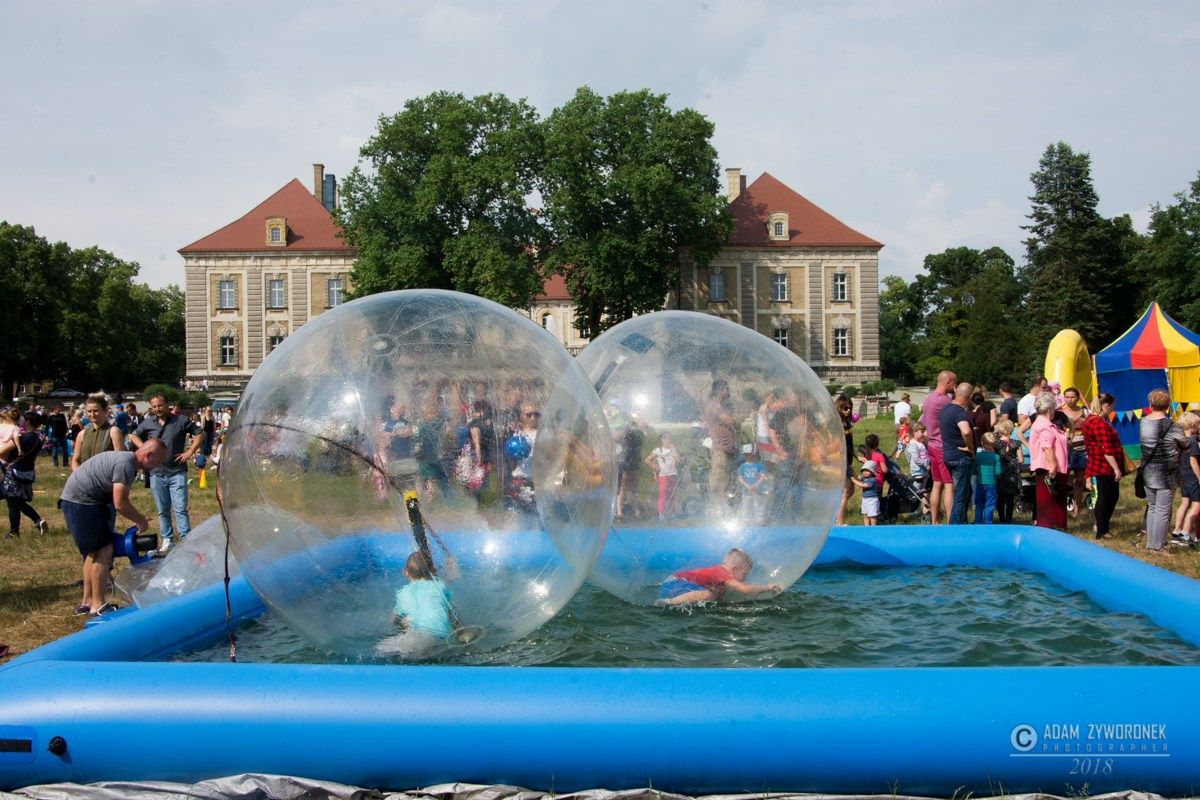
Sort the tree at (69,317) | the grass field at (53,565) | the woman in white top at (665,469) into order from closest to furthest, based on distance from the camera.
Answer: the woman in white top at (665,469) → the grass field at (53,565) → the tree at (69,317)

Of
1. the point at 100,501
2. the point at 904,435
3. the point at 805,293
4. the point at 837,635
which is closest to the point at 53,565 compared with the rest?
the point at 100,501

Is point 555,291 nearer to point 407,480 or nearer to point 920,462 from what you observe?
point 920,462

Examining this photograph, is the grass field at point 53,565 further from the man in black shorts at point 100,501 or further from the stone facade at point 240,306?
the stone facade at point 240,306

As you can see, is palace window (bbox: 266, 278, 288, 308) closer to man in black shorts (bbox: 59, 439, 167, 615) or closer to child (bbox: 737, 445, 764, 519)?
man in black shorts (bbox: 59, 439, 167, 615)

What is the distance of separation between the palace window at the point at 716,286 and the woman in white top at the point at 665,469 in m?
52.8

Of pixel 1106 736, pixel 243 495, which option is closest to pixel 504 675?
pixel 243 495

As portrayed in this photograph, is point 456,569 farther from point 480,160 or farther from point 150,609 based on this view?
point 480,160

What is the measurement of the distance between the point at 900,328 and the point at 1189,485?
3475 inches

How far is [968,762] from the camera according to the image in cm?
439

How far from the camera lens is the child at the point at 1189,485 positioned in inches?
410

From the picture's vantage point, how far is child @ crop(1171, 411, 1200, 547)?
10422mm

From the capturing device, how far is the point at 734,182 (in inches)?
2414

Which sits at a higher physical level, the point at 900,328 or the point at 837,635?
the point at 900,328

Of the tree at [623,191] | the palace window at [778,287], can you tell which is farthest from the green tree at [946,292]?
the tree at [623,191]
